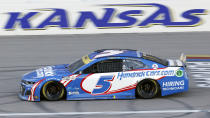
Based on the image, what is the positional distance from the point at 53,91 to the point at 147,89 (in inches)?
88.8

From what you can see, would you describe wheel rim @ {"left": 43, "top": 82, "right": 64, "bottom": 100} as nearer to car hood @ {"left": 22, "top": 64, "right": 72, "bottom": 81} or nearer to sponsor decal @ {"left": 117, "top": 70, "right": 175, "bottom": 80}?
car hood @ {"left": 22, "top": 64, "right": 72, "bottom": 81}

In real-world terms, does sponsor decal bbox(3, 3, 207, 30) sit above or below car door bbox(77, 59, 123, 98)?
above

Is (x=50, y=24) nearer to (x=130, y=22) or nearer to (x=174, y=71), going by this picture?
(x=130, y=22)

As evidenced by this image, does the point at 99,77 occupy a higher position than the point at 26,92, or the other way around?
the point at 99,77

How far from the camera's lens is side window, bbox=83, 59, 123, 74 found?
10602mm

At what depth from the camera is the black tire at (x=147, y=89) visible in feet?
34.8

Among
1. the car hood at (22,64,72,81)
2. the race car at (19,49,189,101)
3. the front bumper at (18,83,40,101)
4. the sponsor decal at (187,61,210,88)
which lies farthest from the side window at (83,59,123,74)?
the sponsor decal at (187,61,210,88)

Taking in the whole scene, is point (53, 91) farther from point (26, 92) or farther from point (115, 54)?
point (115, 54)

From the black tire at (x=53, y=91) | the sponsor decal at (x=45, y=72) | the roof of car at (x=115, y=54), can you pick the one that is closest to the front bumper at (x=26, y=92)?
the black tire at (x=53, y=91)

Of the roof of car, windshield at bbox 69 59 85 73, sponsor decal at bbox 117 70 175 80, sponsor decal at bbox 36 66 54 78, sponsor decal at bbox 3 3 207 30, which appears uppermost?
sponsor decal at bbox 3 3 207 30

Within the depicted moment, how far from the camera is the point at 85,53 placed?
17812mm

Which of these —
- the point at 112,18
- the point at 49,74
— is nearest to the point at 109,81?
the point at 49,74

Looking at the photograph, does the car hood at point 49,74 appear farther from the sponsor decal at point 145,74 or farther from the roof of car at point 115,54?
the sponsor decal at point 145,74

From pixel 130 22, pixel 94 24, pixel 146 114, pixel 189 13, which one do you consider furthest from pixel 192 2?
pixel 146 114
